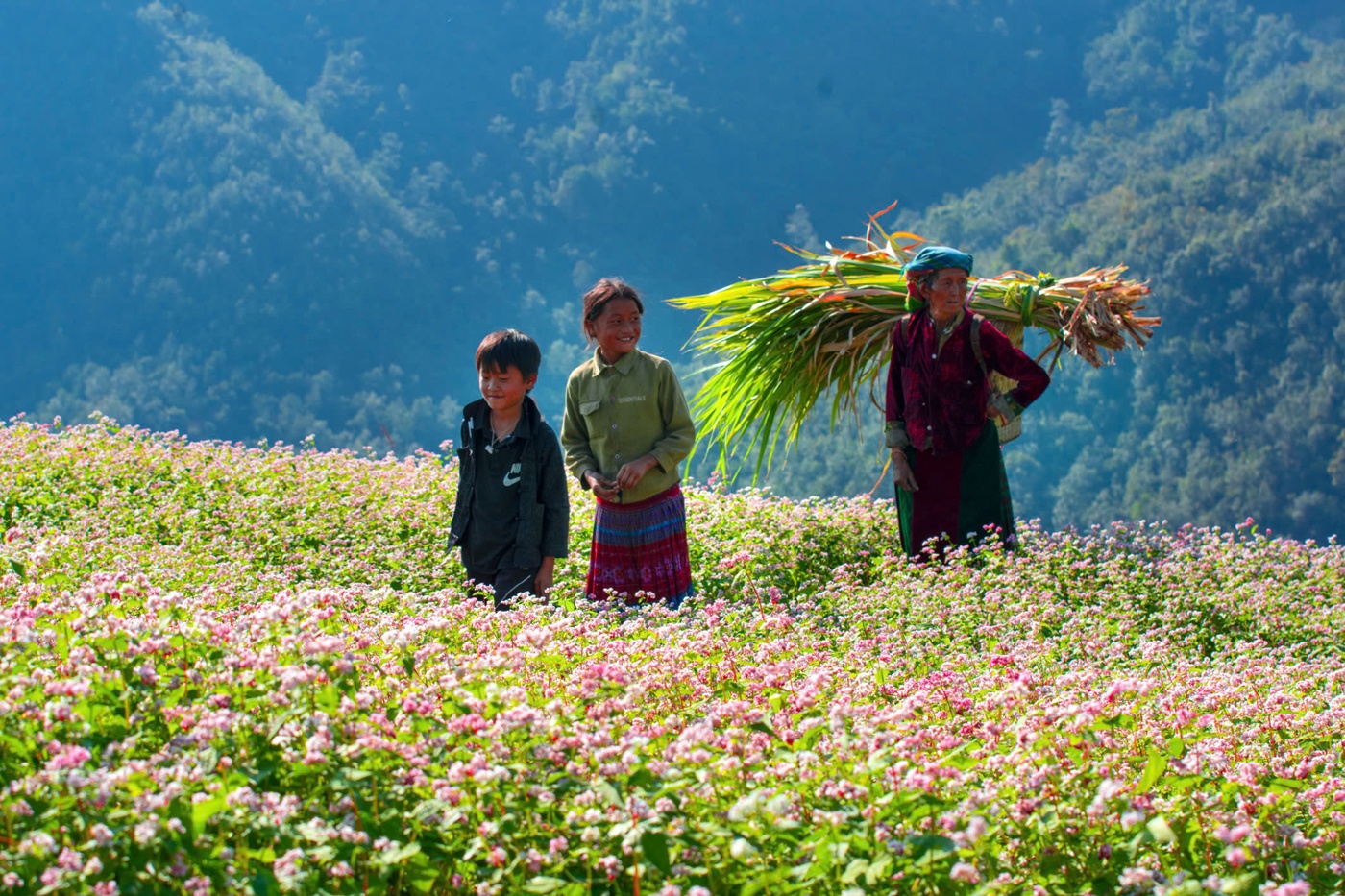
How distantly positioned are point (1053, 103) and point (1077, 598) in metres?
95.7

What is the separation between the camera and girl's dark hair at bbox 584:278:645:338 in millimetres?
5215

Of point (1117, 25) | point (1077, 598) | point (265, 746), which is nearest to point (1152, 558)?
point (1077, 598)

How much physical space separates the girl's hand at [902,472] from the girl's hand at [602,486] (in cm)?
161

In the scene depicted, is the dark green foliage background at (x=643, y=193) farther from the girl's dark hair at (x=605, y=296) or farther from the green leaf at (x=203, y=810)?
the green leaf at (x=203, y=810)

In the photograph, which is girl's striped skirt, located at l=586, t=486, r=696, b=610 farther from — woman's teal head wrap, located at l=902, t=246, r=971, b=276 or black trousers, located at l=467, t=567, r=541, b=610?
woman's teal head wrap, located at l=902, t=246, r=971, b=276

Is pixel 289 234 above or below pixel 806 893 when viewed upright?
above

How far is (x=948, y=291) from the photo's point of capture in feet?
19.9

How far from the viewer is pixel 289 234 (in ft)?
248

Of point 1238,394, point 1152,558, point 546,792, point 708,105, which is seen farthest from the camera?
point 708,105

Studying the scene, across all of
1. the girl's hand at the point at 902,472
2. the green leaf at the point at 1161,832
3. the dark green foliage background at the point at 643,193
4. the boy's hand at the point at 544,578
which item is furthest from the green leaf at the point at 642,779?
the dark green foliage background at the point at 643,193

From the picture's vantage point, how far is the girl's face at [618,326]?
520cm

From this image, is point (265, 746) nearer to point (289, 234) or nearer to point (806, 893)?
point (806, 893)

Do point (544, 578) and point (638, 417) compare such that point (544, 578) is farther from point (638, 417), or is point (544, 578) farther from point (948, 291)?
point (948, 291)

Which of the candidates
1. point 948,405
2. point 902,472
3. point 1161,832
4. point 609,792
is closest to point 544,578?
point 902,472
